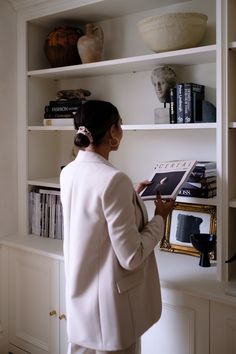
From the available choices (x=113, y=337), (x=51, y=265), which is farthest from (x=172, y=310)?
(x=51, y=265)

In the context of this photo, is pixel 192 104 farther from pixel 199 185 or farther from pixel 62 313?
pixel 62 313

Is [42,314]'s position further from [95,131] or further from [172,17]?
[172,17]

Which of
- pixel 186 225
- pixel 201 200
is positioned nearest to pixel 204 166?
pixel 201 200

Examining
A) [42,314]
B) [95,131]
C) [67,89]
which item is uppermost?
[67,89]

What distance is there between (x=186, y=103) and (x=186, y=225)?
640mm

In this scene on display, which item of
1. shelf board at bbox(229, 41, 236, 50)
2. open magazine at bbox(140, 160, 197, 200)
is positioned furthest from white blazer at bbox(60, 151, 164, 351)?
shelf board at bbox(229, 41, 236, 50)

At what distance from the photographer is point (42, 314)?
234 cm

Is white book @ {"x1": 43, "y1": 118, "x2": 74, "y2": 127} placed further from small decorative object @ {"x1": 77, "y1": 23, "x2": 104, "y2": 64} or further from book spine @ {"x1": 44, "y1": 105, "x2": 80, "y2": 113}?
small decorative object @ {"x1": 77, "y1": 23, "x2": 104, "y2": 64}

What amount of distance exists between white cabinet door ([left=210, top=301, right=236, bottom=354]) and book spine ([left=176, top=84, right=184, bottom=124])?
83 cm

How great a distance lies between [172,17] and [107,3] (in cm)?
44

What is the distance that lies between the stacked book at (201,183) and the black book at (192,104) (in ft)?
0.72

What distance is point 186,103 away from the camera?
78.5 inches

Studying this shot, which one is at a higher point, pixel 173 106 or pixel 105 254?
pixel 173 106

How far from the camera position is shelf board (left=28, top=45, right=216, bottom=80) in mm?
1920
